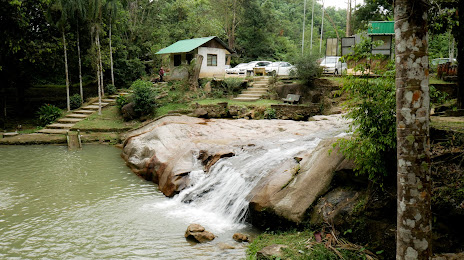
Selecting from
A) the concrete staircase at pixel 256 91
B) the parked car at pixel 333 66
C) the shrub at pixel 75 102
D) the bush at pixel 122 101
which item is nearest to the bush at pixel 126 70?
the shrub at pixel 75 102

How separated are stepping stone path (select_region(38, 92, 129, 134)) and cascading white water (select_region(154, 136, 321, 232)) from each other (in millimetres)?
11577

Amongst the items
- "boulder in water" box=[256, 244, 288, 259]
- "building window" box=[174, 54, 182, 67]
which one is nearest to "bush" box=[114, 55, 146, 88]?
"building window" box=[174, 54, 182, 67]

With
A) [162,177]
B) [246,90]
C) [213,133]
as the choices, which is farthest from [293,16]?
[162,177]

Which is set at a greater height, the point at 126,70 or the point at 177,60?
the point at 177,60

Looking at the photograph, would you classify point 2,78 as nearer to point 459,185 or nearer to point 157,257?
point 157,257

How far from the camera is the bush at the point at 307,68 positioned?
19.6 metres

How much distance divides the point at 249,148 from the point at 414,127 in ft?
23.3

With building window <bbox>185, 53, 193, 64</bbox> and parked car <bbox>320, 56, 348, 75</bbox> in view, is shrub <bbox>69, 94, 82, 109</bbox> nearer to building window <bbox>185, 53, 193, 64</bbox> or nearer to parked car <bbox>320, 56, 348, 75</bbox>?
building window <bbox>185, 53, 193, 64</bbox>

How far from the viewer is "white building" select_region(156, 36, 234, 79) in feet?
85.6

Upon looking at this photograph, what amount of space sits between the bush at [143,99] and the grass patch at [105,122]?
85 cm

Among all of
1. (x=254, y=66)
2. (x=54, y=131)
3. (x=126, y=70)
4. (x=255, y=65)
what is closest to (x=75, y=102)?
(x=54, y=131)

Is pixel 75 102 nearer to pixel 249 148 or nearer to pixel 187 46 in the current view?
pixel 187 46

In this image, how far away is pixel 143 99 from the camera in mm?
19172

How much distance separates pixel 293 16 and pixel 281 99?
40.8 metres
